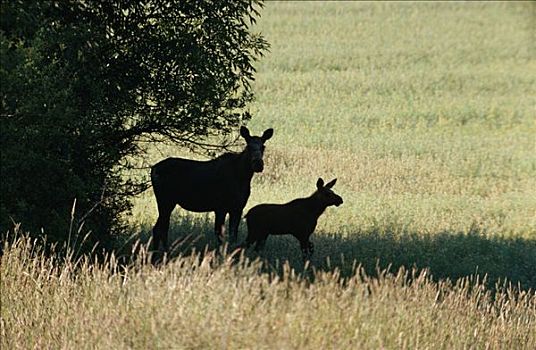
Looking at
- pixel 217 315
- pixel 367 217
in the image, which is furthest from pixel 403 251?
pixel 217 315

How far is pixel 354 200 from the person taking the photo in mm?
24172

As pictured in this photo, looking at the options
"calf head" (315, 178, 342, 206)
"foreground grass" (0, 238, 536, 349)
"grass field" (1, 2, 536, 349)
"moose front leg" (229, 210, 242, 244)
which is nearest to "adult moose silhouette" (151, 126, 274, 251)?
"moose front leg" (229, 210, 242, 244)

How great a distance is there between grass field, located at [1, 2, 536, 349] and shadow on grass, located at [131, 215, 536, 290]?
1.9 inches

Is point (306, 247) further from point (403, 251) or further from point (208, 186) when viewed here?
point (403, 251)

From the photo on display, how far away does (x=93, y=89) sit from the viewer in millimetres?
16094

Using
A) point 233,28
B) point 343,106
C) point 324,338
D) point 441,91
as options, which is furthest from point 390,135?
point 324,338

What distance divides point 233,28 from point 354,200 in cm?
765

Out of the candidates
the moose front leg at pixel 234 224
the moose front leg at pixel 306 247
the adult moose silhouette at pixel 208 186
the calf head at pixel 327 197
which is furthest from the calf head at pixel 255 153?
the moose front leg at pixel 306 247

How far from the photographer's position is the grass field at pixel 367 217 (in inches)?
354

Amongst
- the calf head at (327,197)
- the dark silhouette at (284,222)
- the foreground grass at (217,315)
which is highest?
the calf head at (327,197)

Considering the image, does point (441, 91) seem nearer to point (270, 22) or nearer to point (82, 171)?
point (270, 22)

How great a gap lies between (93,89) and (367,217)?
751 centimetres

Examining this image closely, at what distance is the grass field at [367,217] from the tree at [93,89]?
120 centimetres

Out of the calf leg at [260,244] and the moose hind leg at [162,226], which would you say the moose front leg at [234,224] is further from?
the moose hind leg at [162,226]
